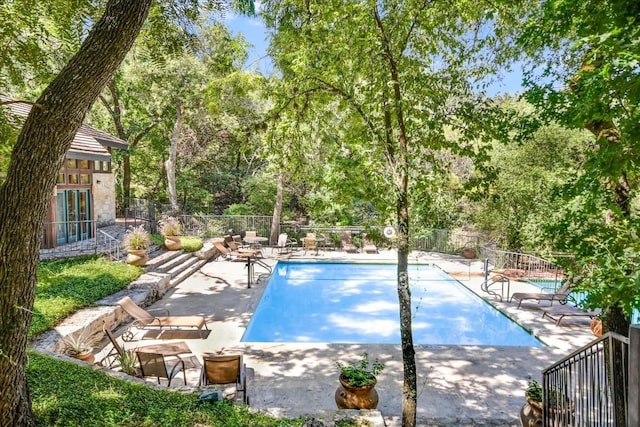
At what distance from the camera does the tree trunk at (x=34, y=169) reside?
3.12m

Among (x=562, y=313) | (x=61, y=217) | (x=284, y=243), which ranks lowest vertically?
(x=562, y=313)

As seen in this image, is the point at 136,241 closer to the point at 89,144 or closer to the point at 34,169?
the point at 89,144

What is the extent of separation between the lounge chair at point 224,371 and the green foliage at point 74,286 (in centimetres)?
→ 269

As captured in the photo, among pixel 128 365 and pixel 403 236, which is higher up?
pixel 403 236

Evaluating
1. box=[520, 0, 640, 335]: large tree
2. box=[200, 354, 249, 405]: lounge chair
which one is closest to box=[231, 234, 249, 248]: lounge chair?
box=[200, 354, 249, 405]: lounge chair

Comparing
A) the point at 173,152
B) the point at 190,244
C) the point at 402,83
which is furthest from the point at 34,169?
the point at 173,152

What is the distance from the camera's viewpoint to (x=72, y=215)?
14836 millimetres

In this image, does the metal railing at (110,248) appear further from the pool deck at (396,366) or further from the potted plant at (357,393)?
the potted plant at (357,393)

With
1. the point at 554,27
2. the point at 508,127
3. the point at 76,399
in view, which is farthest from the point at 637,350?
the point at 76,399

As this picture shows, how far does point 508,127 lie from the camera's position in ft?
16.7

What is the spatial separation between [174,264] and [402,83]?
11156 mm

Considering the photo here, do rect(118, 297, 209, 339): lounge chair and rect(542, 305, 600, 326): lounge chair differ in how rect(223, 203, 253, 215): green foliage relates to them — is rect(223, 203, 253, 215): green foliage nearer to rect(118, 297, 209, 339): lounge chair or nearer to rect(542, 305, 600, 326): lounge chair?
rect(118, 297, 209, 339): lounge chair

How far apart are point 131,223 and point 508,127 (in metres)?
17.7

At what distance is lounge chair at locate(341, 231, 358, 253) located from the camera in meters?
19.4
